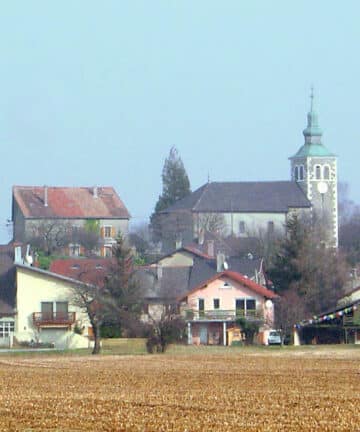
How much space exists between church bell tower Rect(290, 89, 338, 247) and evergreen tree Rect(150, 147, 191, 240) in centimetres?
1240

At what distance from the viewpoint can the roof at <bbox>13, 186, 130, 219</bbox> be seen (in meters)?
122

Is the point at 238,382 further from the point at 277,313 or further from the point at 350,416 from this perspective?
the point at 277,313

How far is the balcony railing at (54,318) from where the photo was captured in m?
76.4

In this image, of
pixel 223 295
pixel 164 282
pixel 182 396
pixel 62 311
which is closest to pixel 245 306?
pixel 223 295

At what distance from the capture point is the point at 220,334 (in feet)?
270

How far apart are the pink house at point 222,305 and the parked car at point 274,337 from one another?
1.57 metres

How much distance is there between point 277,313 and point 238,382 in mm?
44558

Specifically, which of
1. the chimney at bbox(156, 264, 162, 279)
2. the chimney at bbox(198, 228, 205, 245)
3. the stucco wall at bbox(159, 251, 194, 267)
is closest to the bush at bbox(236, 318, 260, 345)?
the chimney at bbox(156, 264, 162, 279)

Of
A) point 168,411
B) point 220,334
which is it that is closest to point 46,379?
point 168,411

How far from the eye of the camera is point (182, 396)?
2892 cm

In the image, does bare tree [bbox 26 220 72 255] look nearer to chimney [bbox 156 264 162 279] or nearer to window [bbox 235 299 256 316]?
chimney [bbox 156 264 162 279]

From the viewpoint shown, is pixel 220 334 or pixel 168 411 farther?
pixel 220 334

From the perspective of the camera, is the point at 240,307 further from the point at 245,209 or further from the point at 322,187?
the point at 322,187

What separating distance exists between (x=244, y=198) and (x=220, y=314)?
54938mm
